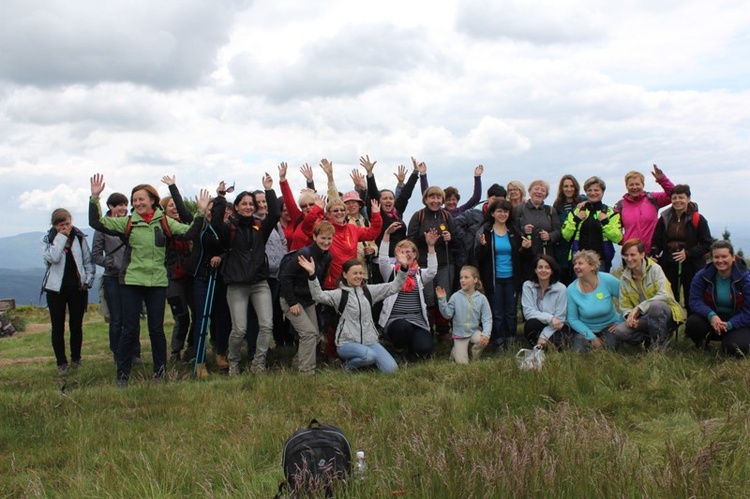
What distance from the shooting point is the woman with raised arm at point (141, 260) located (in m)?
7.62

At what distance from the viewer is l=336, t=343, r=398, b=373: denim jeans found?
7867 millimetres

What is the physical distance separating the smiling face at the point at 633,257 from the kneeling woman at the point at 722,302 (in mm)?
653

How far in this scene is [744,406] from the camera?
16.9 ft

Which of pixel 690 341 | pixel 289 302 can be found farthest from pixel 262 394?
pixel 690 341

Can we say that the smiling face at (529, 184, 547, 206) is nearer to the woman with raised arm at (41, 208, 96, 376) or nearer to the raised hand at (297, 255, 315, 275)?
the raised hand at (297, 255, 315, 275)

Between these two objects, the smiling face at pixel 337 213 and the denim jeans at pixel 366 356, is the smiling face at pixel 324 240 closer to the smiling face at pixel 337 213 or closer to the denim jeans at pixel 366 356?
the smiling face at pixel 337 213

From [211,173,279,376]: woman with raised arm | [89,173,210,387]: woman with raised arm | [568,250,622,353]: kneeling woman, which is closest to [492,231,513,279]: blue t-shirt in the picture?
[568,250,622,353]: kneeling woman

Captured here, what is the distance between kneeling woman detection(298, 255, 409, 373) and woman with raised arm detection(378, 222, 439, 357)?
37 cm

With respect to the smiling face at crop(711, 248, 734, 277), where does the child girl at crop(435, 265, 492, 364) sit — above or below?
below

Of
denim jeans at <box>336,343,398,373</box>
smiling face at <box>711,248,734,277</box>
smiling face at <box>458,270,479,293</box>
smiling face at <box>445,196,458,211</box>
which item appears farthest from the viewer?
smiling face at <box>445,196,458,211</box>

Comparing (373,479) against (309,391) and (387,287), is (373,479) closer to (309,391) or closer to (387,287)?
(309,391)

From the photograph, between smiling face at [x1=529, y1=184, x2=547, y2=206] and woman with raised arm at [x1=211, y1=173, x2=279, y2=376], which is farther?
smiling face at [x1=529, y1=184, x2=547, y2=206]

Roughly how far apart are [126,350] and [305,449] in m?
4.60

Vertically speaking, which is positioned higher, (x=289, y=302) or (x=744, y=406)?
(x=289, y=302)
